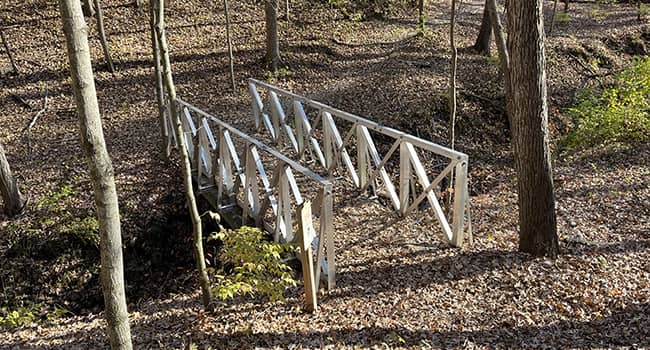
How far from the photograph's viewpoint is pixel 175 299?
6.15m

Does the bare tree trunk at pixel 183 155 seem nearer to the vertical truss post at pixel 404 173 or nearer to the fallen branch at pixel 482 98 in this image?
the vertical truss post at pixel 404 173

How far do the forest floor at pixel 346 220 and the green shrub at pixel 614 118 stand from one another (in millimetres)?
538

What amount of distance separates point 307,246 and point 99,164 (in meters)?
2.25

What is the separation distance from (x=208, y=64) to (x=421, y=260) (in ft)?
34.3

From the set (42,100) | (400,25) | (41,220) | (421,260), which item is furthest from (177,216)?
(400,25)

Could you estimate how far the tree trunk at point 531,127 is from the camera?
208 inches

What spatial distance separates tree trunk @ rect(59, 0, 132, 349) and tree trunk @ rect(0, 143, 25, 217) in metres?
5.84

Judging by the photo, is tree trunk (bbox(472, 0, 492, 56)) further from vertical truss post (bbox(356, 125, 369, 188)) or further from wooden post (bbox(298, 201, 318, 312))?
wooden post (bbox(298, 201, 318, 312))

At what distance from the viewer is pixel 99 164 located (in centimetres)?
326

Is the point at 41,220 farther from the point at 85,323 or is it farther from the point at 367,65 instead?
the point at 367,65

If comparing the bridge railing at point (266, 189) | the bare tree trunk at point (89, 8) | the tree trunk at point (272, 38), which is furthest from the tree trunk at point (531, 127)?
the bare tree trunk at point (89, 8)

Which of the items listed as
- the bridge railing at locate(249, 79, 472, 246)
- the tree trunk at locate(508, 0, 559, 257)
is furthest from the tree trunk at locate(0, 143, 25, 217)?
the tree trunk at locate(508, 0, 559, 257)

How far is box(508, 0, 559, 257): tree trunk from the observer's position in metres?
5.29

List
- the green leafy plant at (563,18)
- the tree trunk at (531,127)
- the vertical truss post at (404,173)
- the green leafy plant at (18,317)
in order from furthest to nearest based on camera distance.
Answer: the green leafy plant at (563,18)
the vertical truss post at (404,173)
the green leafy plant at (18,317)
the tree trunk at (531,127)
